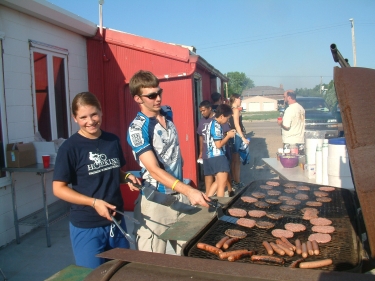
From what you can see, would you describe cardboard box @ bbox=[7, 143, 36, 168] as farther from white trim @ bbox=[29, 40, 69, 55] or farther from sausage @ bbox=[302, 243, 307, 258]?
sausage @ bbox=[302, 243, 307, 258]

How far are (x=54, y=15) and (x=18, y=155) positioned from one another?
8.40 feet

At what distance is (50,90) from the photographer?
6078 mm

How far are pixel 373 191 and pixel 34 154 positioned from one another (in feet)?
15.8

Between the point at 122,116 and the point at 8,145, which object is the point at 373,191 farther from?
the point at 122,116

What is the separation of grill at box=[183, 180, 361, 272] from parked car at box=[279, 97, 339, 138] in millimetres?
8640

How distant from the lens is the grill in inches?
84.4

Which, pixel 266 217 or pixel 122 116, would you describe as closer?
pixel 266 217

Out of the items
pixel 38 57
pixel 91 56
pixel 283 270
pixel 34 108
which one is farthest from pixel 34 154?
pixel 283 270

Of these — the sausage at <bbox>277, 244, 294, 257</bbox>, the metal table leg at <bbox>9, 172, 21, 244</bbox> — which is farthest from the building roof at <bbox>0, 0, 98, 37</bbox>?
the sausage at <bbox>277, 244, 294, 257</bbox>

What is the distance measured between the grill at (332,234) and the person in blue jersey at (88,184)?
761 millimetres

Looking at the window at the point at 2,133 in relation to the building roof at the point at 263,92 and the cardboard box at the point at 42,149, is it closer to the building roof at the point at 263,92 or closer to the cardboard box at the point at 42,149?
the cardboard box at the point at 42,149

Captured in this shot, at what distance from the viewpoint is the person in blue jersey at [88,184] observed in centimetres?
247

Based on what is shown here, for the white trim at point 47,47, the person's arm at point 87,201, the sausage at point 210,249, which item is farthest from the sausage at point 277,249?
the white trim at point 47,47

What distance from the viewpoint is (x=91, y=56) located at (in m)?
7.22
